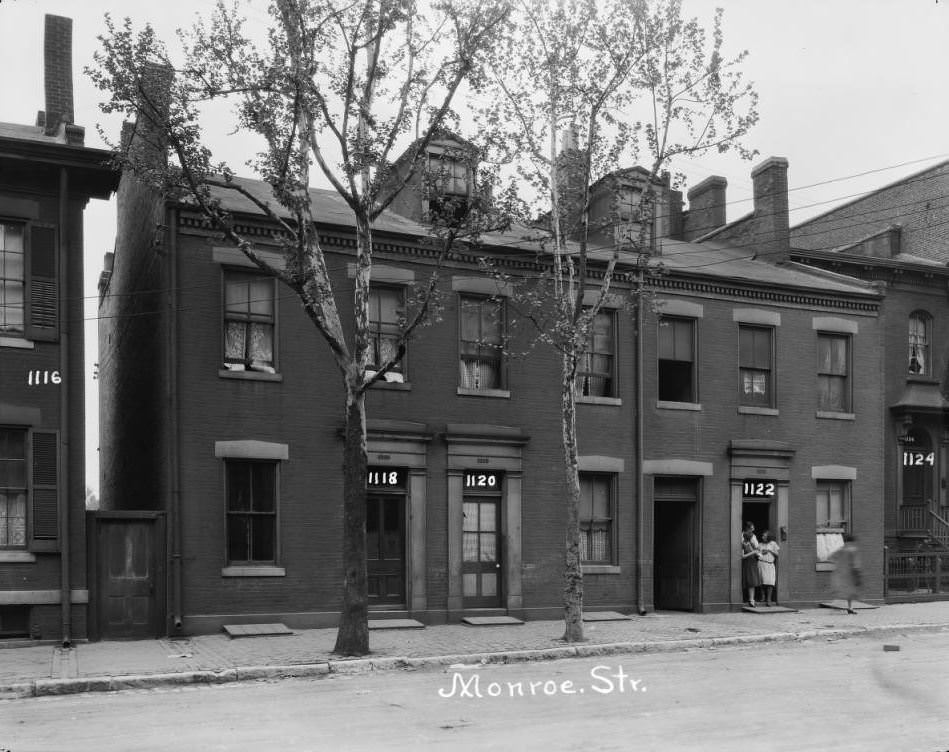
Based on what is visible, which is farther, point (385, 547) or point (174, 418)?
point (385, 547)

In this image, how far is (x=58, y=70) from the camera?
1898 centimetres

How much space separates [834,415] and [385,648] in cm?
1340

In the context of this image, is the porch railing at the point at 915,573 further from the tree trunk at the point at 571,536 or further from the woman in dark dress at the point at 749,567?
the tree trunk at the point at 571,536

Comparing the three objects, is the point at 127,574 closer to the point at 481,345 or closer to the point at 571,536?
the point at 571,536

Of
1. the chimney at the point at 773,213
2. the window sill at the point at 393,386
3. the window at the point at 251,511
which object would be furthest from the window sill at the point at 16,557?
the chimney at the point at 773,213

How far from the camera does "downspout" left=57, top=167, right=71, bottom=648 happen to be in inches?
649

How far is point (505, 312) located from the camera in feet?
70.6

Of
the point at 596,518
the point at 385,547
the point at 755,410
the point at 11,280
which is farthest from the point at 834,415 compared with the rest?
the point at 11,280

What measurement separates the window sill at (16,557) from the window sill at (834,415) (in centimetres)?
1704

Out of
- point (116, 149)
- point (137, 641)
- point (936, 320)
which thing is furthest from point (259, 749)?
point (936, 320)

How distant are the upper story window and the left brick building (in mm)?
16

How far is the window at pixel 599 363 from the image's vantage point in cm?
2228

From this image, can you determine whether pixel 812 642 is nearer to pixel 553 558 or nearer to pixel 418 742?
pixel 553 558

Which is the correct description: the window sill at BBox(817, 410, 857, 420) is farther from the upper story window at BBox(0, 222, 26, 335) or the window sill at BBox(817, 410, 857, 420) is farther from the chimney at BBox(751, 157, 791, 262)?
the upper story window at BBox(0, 222, 26, 335)
